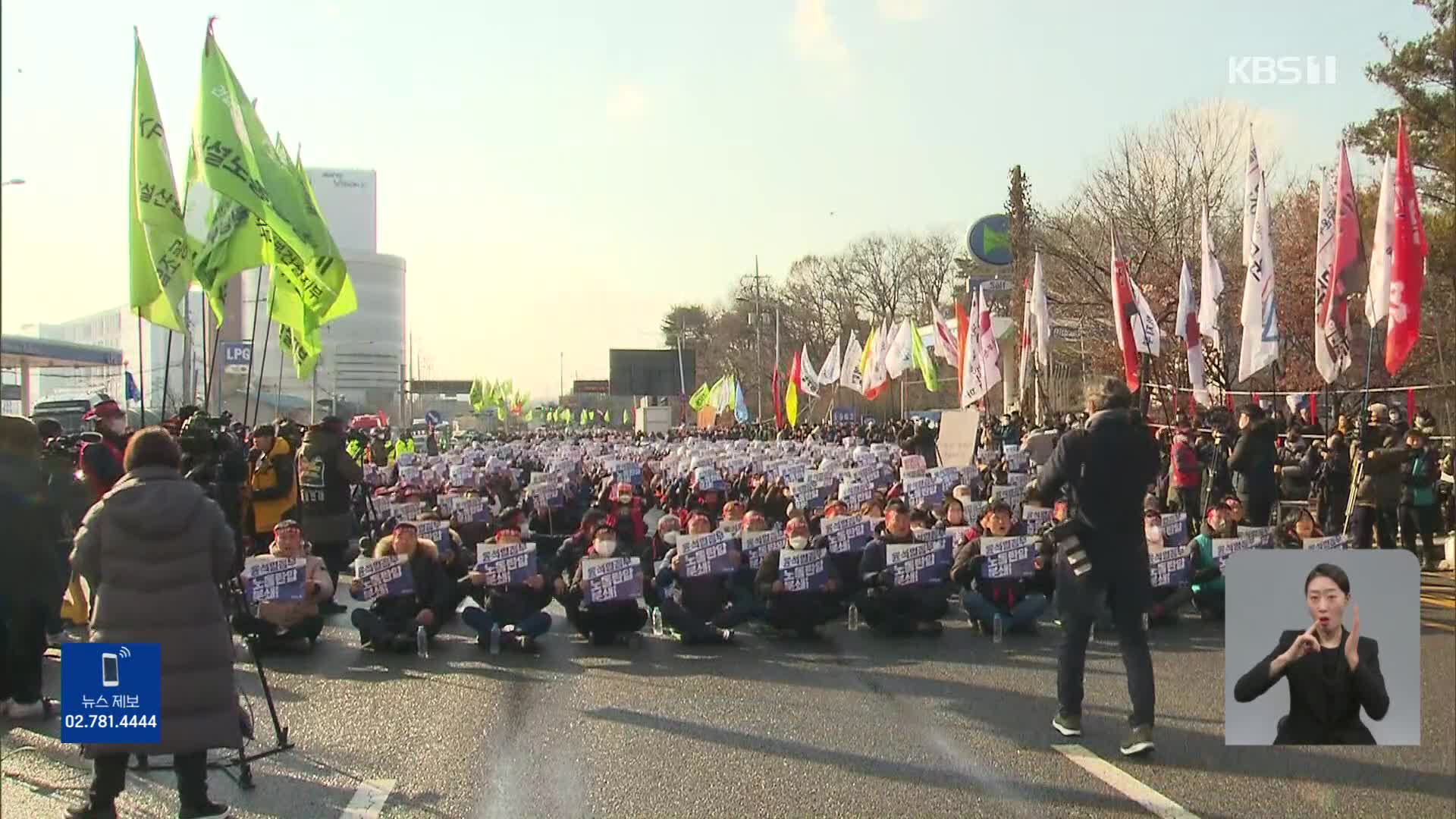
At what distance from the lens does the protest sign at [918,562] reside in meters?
10.7

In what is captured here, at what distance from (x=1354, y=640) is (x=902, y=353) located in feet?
119

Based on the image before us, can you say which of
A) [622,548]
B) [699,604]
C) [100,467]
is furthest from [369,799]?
[622,548]

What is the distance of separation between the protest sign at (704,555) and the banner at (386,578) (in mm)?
2156

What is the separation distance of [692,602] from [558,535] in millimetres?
7985

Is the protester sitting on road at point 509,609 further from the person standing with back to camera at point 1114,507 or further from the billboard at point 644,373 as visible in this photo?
the billboard at point 644,373

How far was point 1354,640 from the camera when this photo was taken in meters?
3.03

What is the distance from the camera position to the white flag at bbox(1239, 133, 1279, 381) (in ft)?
51.6

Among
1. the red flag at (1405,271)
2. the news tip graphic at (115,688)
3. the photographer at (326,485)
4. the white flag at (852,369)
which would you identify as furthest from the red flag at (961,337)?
the news tip graphic at (115,688)

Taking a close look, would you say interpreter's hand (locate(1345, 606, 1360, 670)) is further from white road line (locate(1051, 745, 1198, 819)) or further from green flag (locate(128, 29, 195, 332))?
green flag (locate(128, 29, 195, 332))

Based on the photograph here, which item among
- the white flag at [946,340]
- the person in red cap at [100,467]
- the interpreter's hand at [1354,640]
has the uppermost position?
the white flag at [946,340]

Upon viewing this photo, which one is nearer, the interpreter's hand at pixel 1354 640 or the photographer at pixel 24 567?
the interpreter's hand at pixel 1354 640

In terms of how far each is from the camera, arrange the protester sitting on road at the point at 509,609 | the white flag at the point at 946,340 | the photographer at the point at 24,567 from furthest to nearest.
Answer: the white flag at the point at 946,340 → the protester sitting on road at the point at 509,609 → the photographer at the point at 24,567

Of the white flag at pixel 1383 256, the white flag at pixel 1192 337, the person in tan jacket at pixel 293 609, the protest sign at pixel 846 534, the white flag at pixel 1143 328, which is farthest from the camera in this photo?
the white flag at pixel 1143 328

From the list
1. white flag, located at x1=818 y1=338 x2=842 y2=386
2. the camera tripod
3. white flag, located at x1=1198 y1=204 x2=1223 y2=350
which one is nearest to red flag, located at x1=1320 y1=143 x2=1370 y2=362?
white flag, located at x1=1198 y1=204 x2=1223 y2=350
